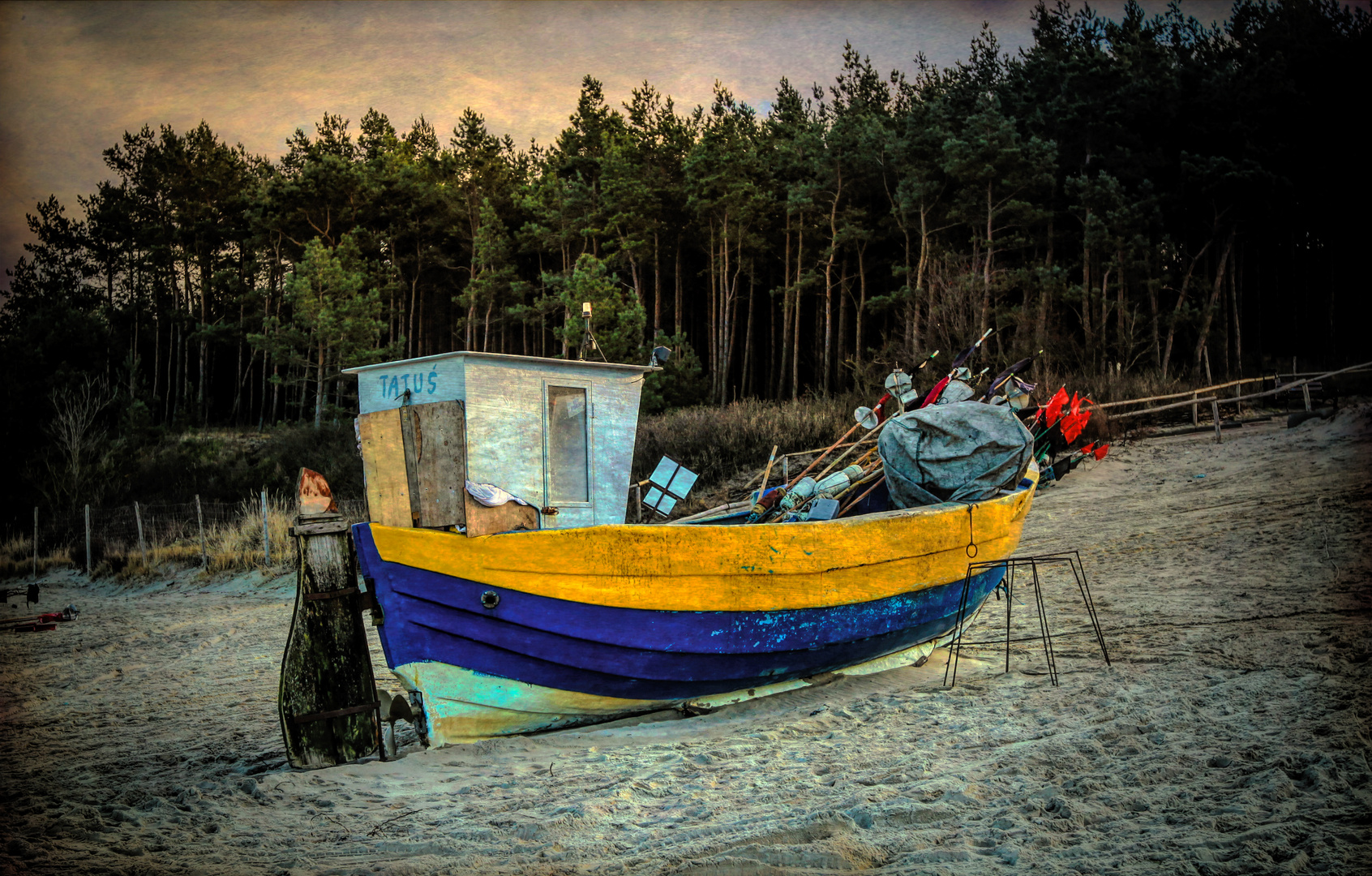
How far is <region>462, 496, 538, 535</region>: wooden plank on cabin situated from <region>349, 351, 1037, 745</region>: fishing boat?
0.04ft

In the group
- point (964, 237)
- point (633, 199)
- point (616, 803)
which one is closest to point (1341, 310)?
point (964, 237)

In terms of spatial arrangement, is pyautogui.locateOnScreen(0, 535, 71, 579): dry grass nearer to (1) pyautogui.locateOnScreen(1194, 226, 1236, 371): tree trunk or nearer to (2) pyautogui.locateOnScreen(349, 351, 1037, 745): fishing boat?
(2) pyautogui.locateOnScreen(349, 351, 1037, 745): fishing boat

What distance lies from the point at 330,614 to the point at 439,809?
4.91ft

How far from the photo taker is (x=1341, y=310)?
34062 mm

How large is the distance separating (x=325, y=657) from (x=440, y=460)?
1412 mm

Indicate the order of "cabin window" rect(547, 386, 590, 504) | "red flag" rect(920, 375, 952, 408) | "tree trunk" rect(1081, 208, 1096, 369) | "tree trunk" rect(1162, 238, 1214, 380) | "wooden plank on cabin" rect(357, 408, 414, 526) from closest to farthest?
"wooden plank on cabin" rect(357, 408, 414, 526)
"cabin window" rect(547, 386, 590, 504)
"red flag" rect(920, 375, 952, 408)
"tree trunk" rect(1081, 208, 1096, 369)
"tree trunk" rect(1162, 238, 1214, 380)

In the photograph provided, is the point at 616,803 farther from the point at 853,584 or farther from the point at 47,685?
the point at 47,685

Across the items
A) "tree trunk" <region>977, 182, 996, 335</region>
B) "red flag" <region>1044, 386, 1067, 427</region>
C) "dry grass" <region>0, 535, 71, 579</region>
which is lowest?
"dry grass" <region>0, 535, 71, 579</region>

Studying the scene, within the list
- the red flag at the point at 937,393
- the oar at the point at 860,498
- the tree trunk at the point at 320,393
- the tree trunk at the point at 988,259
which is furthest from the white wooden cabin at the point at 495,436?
the tree trunk at the point at 320,393

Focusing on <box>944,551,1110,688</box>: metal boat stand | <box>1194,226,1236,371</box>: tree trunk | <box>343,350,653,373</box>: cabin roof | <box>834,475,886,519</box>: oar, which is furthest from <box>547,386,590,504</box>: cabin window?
<box>1194,226,1236,371</box>: tree trunk

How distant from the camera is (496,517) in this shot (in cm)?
568

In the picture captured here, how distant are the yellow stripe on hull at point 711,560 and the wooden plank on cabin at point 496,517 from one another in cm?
11

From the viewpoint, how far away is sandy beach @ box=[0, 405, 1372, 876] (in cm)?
368

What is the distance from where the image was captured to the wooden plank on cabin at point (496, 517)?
5.57 metres
